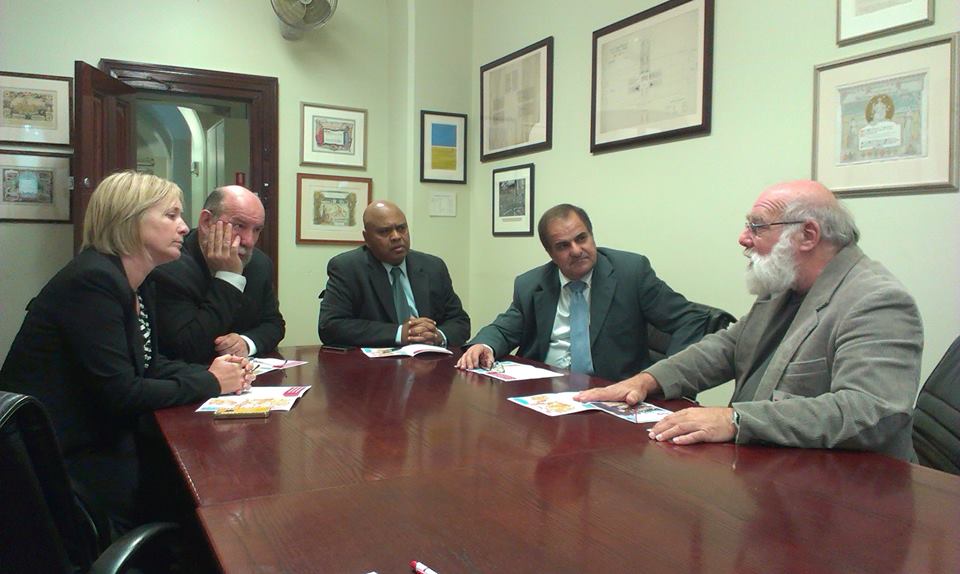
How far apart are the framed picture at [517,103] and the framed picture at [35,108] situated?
2.44 metres

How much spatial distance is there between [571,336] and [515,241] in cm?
158

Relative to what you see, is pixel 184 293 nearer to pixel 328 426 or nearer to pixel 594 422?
pixel 328 426

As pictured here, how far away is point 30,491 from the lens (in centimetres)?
80

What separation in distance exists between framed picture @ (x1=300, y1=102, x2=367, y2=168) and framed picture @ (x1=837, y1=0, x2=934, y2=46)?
3.07 meters

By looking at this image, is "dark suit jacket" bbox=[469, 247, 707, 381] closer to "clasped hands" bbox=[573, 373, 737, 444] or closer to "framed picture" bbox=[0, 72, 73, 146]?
"clasped hands" bbox=[573, 373, 737, 444]

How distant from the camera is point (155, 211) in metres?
1.86

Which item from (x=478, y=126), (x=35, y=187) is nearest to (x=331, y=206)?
(x=478, y=126)

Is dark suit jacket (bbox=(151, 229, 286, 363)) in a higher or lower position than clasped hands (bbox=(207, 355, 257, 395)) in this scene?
higher

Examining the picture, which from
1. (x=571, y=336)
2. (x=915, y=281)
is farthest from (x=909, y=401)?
Result: (x=571, y=336)

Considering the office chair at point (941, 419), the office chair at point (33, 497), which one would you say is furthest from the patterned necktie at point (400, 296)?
the office chair at point (33, 497)

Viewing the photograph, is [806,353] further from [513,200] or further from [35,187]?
[35,187]

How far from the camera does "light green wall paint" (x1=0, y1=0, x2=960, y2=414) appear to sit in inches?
90.9

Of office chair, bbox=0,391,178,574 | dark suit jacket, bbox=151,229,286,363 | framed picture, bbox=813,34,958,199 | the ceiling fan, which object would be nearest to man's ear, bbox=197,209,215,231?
dark suit jacket, bbox=151,229,286,363

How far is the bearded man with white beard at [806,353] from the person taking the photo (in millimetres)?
1309
